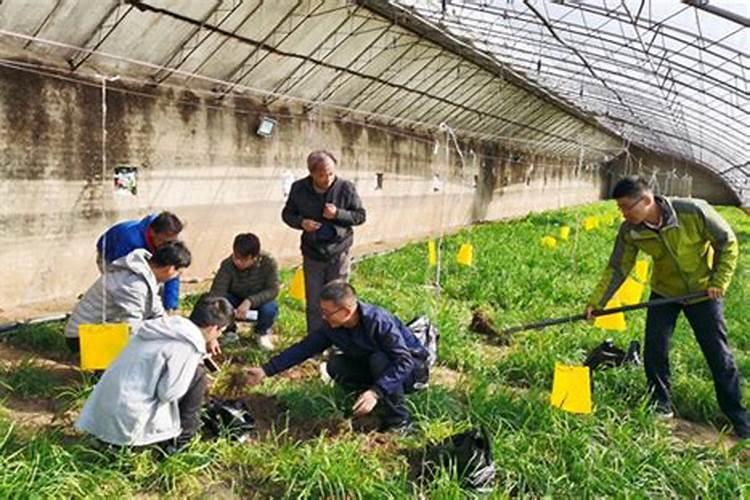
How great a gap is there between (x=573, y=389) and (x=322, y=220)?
6.20 feet

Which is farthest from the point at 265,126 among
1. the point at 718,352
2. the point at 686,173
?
the point at 686,173

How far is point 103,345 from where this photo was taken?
10.9ft

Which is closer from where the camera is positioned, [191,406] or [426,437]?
[191,406]

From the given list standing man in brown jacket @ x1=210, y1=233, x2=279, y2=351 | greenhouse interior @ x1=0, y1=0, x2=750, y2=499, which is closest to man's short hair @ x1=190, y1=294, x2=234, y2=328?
greenhouse interior @ x1=0, y1=0, x2=750, y2=499

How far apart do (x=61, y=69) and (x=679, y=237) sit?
5.15m

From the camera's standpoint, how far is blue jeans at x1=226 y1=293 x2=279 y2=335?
185 inches

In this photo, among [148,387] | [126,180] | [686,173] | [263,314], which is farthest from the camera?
[686,173]

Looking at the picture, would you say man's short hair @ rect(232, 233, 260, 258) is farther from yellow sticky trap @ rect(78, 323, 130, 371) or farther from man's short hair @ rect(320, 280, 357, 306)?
man's short hair @ rect(320, 280, 357, 306)

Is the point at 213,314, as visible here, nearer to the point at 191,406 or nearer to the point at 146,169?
the point at 191,406

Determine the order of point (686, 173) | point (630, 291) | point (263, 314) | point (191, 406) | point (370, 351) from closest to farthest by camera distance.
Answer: point (191, 406) < point (370, 351) < point (263, 314) < point (630, 291) < point (686, 173)

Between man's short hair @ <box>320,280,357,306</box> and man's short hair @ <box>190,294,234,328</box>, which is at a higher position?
man's short hair @ <box>320,280,357,306</box>

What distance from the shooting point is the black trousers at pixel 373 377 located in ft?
11.1

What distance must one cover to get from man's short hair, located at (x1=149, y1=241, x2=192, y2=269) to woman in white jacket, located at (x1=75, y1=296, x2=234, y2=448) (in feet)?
2.06

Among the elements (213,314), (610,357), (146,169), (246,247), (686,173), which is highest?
(686,173)
